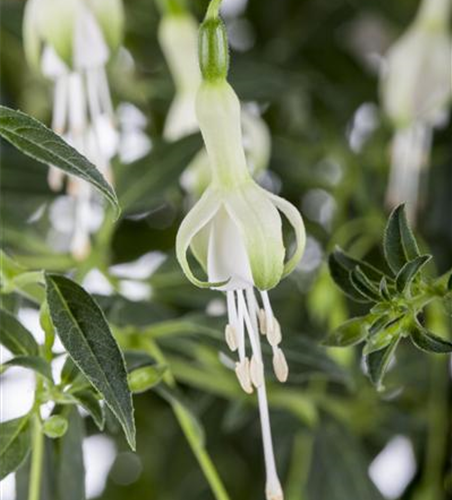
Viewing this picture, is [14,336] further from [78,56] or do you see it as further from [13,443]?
[78,56]

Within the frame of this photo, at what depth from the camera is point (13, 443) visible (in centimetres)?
44

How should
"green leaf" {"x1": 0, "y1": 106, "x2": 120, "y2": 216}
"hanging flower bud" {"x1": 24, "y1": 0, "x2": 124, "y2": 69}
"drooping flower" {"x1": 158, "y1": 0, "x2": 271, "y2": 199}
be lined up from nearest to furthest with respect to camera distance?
"green leaf" {"x1": 0, "y1": 106, "x2": 120, "y2": 216}
"hanging flower bud" {"x1": 24, "y1": 0, "x2": 124, "y2": 69}
"drooping flower" {"x1": 158, "y1": 0, "x2": 271, "y2": 199}

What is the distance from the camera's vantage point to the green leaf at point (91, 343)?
0.40 meters

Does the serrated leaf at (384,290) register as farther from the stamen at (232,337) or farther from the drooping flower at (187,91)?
the drooping flower at (187,91)

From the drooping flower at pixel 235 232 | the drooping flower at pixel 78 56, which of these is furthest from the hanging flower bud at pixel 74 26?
the drooping flower at pixel 235 232

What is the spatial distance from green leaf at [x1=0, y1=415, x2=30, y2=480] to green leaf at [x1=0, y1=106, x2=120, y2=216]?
0.32ft

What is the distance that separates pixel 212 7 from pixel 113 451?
49 centimetres

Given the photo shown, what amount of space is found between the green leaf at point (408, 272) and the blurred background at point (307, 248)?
149 millimetres

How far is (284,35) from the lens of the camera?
93 centimetres

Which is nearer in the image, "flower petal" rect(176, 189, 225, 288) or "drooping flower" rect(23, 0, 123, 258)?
"flower petal" rect(176, 189, 225, 288)

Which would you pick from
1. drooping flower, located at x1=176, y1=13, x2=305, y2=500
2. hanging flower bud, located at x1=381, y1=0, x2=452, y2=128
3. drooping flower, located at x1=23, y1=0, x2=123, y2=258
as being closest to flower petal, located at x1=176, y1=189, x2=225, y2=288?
drooping flower, located at x1=176, y1=13, x2=305, y2=500

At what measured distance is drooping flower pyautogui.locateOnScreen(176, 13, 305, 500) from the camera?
43 centimetres

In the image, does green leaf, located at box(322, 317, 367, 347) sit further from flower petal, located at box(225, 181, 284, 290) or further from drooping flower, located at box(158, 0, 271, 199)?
drooping flower, located at box(158, 0, 271, 199)

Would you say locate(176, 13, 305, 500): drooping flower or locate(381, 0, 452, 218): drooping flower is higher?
locate(176, 13, 305, 500): drooping flower
